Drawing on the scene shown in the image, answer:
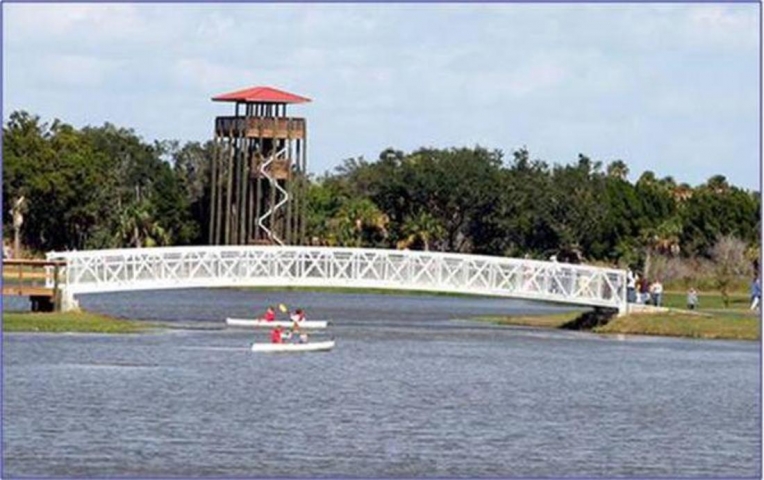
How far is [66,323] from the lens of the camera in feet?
244

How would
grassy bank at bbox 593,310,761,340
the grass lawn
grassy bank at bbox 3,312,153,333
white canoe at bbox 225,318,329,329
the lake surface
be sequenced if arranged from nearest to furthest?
1. the lake surface
2. grassy bank at bbox 3,312,153,333
3. grassy bank at bbox 593,310,761,340
4. white canoe at bbox 225,318,329,329
5. the grass lawn

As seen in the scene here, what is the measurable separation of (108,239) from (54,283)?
6228 centimetres

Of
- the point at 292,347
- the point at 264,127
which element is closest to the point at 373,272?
the point at 292,347

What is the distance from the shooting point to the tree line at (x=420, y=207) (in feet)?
455

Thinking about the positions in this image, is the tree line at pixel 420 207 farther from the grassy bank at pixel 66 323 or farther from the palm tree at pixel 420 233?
the grassy bank at pixel 66 323

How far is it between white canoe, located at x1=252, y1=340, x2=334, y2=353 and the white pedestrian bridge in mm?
11415

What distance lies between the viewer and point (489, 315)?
99375 millimetres

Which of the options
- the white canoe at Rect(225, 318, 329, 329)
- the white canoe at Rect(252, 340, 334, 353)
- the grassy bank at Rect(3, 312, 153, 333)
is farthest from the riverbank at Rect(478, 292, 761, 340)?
the grassy bank at Rect(3, 312, 153, 333)

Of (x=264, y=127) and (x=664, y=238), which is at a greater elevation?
(x=264, y=127)

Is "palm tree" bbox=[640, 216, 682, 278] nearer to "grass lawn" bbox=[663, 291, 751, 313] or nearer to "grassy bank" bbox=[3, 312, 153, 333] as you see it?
"grass lawn" bbox=[663, 291, 751, 313]

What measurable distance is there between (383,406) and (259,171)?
71.6 meters

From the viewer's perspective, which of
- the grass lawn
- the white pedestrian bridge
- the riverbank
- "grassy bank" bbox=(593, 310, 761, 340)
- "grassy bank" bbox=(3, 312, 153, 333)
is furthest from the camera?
the grass lawn

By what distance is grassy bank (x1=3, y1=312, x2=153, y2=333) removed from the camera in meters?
73.3

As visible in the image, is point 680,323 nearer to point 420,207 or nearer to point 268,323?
point 268,323
